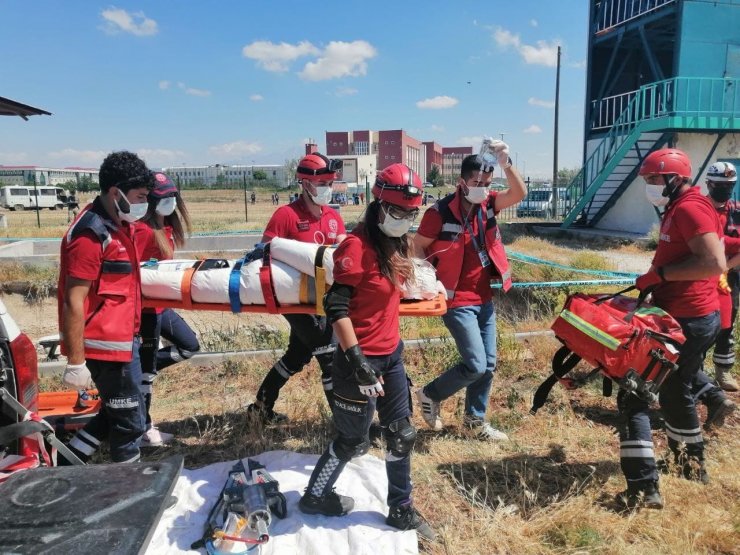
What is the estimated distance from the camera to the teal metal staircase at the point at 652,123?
14.7 m

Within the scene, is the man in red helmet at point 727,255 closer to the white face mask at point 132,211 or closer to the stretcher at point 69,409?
the white face mask at point 132,211

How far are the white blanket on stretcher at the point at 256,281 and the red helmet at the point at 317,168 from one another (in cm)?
74

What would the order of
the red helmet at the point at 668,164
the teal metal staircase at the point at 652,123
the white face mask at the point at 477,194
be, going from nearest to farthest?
the red helmet at the point at 668,164
the white face mask at the point at 477,194
the teal metal staircase at the point at 652,123

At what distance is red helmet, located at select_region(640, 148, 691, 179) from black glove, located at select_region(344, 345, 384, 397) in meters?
2.07

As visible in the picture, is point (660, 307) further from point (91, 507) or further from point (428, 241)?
point (91, 507)

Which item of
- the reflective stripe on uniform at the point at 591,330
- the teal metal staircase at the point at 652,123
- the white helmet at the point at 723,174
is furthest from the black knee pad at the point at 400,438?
the teal metal staircase at the point at 652,123

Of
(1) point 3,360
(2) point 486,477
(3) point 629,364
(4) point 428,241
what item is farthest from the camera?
(4) point 428,241

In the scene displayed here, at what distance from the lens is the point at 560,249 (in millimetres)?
14656

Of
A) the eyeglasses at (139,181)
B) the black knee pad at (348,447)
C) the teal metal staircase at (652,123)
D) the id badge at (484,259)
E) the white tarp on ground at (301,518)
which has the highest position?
the teal metal staircase at (652,123)

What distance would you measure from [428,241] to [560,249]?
11.6m

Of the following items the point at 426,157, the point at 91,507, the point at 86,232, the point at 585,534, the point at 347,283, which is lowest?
the point at 585,534

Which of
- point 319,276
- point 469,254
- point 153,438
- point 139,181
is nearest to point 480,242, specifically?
point 469,254

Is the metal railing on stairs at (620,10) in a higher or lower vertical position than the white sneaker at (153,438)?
higher

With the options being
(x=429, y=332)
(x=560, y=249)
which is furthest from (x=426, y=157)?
(x=429, y=332)
